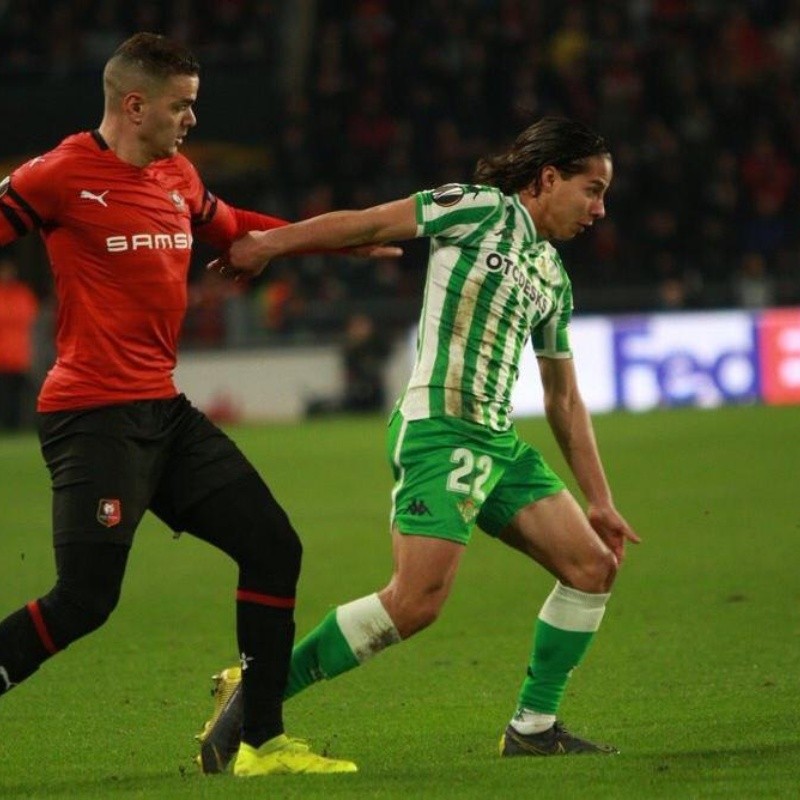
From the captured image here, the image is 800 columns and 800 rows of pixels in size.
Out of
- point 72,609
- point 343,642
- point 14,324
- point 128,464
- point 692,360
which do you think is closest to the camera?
point 72,609

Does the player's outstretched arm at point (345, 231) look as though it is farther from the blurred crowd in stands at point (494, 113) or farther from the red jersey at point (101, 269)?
the blurred crowd in stands at point (494, 113)

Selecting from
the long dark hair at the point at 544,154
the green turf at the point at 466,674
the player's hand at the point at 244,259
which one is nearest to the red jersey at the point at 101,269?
the player's hand at the point at 244,259

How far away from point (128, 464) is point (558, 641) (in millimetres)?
1384

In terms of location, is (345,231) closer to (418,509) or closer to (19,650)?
(418,509)

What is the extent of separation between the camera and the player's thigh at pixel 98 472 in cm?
484

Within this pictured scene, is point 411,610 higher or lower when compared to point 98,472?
lower

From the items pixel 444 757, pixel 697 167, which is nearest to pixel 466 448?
pixel 444 757

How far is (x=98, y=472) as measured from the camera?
4879 mm

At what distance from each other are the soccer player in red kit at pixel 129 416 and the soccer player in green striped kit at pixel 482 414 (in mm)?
239

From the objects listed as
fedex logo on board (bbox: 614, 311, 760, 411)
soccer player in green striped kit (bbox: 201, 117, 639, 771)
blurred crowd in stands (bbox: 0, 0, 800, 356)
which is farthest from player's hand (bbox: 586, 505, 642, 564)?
blurred crowd in stands (bbox: 0, 0, 800, 356)

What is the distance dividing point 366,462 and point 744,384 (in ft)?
19.1

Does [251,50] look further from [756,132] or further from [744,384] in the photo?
[744,384]

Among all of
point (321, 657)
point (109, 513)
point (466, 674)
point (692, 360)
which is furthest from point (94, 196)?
point (692, 360)

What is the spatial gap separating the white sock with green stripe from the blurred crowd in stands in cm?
1559
